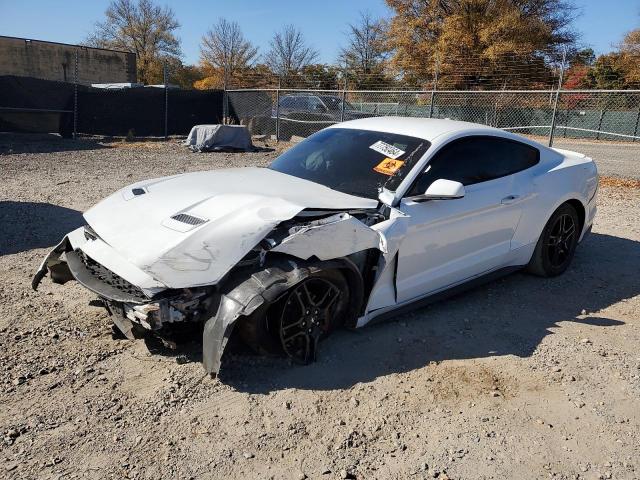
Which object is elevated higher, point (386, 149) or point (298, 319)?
point (386, 149)

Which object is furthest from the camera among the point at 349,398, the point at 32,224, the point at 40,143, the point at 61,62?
the point at 61,62

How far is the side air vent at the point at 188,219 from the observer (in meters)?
3.08

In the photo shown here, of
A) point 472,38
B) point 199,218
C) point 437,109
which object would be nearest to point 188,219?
point 199,218

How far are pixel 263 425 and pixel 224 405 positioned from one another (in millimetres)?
276

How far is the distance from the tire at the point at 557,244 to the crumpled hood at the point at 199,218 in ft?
7.06

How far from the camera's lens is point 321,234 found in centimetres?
312

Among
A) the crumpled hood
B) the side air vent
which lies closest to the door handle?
the crumpled hood

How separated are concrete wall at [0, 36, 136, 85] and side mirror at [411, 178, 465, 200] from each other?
37444 mm

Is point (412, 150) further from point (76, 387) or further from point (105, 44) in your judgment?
point (105, 44)

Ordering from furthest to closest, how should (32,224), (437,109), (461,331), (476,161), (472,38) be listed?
(472,38) → (437,109) → (32,224) → (476,161) → (461,331)

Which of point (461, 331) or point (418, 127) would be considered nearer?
point (461, 331)

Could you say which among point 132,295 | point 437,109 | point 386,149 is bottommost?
point 132,295

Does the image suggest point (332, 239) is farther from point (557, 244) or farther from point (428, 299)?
point (557, 244)

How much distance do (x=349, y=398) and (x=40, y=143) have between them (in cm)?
1524
